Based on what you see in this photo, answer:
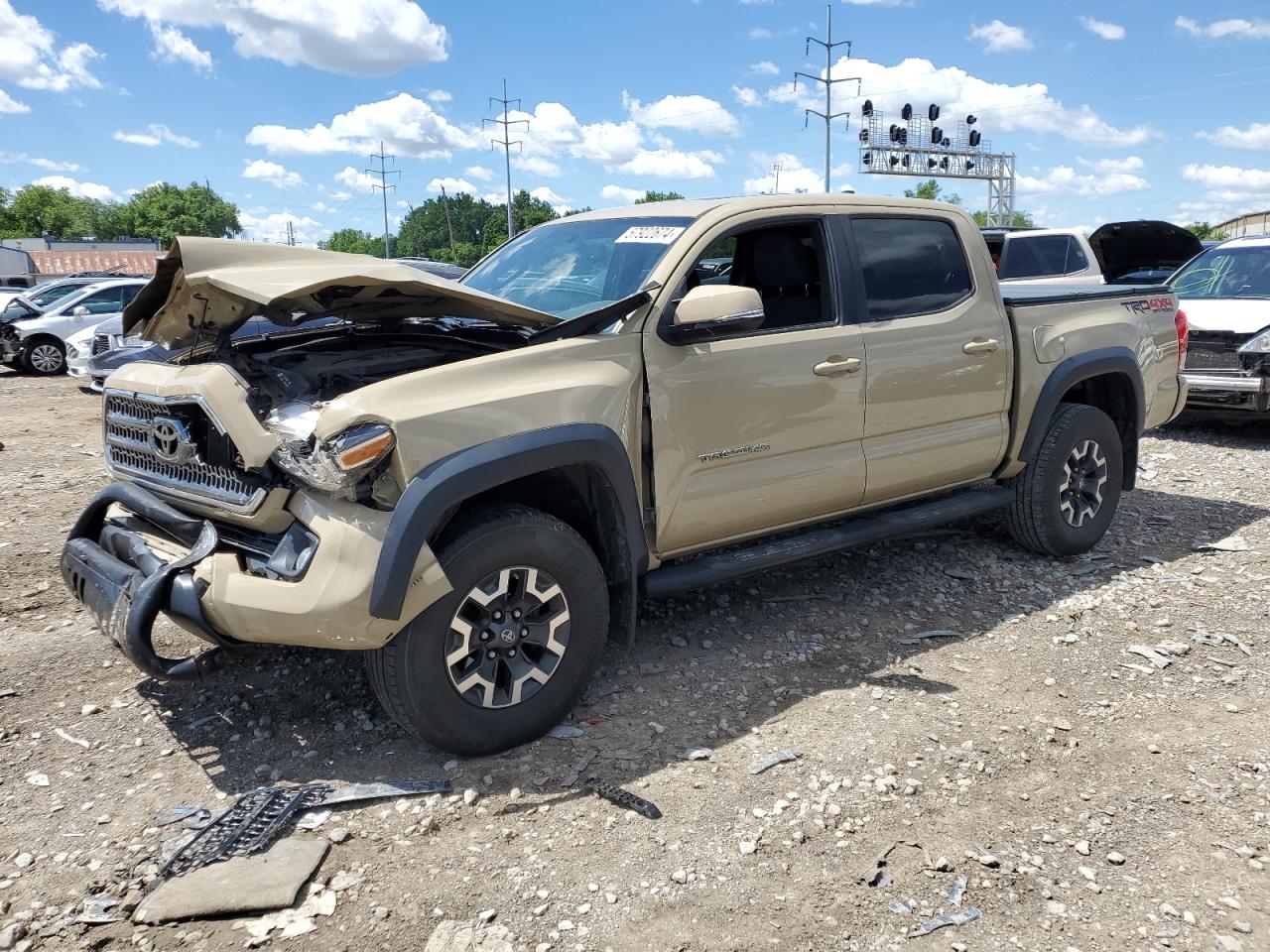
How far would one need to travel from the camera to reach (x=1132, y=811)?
10.4ft

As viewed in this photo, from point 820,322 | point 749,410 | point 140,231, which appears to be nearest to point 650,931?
point 749,410

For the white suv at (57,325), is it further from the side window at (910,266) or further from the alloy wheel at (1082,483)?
the alloy wheel at (1082,483)

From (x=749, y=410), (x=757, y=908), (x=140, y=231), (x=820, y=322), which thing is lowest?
(x=757, y=908)

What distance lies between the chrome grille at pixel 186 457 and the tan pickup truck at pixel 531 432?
0.01m

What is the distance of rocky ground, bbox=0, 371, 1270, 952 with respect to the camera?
2.68 meters

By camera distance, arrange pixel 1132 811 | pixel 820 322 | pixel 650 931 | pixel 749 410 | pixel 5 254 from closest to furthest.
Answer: pixel 650 931 < pixel 1132 811 < pixel 749 410 < pixel 820 322 < pixel 5 254

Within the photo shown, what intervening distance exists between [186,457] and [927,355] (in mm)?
3180

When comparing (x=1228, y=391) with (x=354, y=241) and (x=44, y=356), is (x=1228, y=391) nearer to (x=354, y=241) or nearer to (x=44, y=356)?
(x=44, y=356)

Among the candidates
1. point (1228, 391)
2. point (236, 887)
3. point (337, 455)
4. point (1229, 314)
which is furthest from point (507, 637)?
point (1229, 314)

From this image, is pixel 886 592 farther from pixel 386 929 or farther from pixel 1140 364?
pixel 386 929

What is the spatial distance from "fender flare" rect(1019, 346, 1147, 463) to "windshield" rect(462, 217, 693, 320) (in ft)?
7.49

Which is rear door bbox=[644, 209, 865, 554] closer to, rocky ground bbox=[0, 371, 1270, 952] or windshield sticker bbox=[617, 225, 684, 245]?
windshield sticker bbox=[617, 225, 684, 245]

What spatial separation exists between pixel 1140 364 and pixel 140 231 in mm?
138697

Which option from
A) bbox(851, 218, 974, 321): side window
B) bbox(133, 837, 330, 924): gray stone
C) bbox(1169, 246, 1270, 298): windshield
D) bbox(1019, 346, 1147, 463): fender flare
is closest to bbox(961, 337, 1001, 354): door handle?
bbox(851, 218, 974, 321): side window
